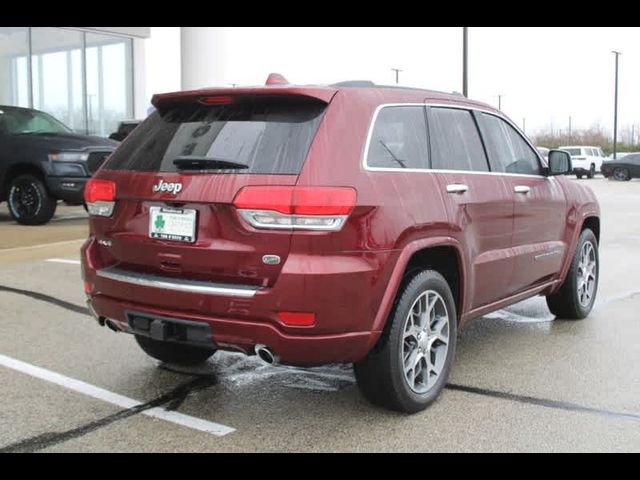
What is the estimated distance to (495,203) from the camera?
4824mm

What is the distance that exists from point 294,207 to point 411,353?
1189 mm

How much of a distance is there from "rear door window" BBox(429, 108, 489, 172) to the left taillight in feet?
Result: 5.96

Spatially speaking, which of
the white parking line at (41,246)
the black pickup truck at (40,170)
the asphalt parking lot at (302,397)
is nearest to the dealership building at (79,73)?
the black pickup truck at (40,170)

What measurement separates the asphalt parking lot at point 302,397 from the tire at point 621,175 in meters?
32.5

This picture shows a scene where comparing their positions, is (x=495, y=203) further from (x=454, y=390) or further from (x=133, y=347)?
(x=133, y=347)

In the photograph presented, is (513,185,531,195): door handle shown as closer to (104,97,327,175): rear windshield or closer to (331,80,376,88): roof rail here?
(331,80,376,88): roof rail

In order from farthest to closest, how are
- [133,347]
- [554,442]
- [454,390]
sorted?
[133,347], [454,390], [554,442]

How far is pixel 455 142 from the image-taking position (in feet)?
15.3

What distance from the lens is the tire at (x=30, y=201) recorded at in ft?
36.7

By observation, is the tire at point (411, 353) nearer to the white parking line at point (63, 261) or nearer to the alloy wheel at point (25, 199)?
the white parking line at point (63, 261)
